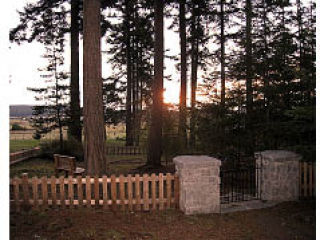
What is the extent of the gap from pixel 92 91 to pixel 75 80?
31.8 feet

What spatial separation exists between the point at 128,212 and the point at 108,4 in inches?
395

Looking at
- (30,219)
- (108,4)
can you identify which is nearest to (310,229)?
(30,219)

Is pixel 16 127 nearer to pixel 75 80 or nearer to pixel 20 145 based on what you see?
pixel 20 145

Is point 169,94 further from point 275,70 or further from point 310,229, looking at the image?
point 310,229

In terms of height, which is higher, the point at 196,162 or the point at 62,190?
the point at 196,162

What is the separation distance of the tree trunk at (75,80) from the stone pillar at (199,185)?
10577 millimetres

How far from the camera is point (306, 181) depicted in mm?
7742

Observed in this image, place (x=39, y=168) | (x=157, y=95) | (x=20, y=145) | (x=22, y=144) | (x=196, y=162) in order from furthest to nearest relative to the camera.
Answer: (x=22, y=144) < (x=20, y=145) < (x=39, y=168) < (x=157, y=95) < (x=196, y=162)

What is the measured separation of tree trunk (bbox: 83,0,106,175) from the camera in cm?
770

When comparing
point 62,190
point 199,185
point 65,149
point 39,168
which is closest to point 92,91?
point 62,190

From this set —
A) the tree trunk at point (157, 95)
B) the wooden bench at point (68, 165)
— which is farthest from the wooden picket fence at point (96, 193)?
the tree trunk at point (157, 95)

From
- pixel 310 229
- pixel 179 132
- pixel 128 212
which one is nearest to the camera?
pixel 310 229

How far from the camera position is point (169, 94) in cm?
2561

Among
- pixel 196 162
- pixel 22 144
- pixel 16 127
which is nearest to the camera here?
pixel 196 162
